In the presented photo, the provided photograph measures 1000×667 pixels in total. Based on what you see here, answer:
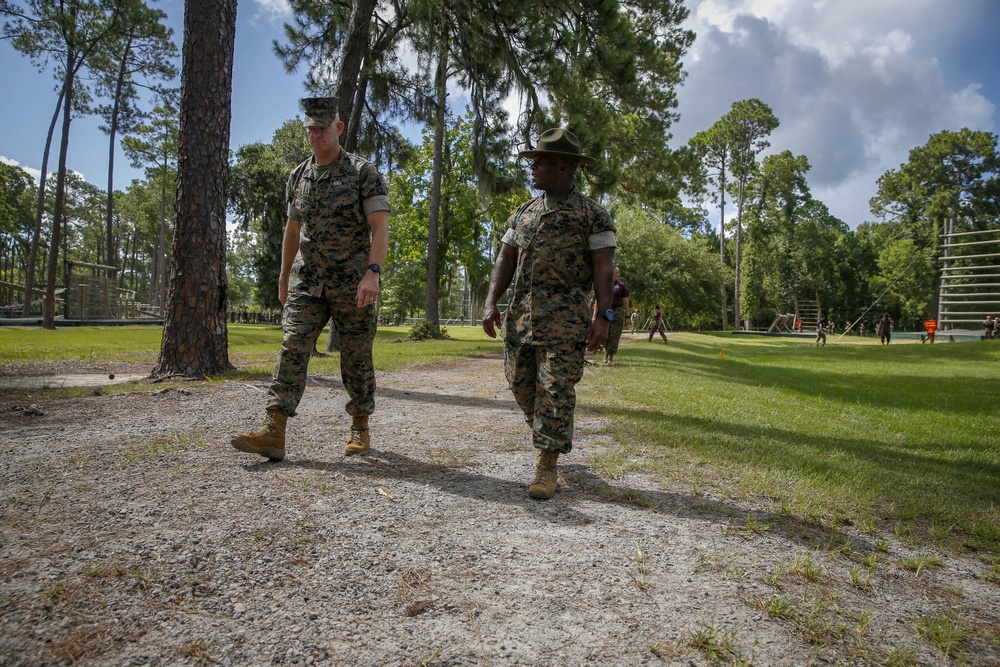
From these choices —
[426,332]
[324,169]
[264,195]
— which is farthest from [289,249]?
[264,195]

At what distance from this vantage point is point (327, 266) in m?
3.81

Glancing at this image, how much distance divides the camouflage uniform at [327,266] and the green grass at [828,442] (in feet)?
7.77

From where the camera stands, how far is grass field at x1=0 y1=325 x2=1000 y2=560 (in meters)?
3.25

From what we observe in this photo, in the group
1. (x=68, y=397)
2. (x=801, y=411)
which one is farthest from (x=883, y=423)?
(x=68, y=397)

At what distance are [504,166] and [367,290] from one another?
12.4 m

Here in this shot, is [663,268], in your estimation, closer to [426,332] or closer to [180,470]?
[426,332]

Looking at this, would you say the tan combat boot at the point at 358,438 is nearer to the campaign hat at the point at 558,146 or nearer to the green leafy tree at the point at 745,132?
the campaign hat at the point at 558,146

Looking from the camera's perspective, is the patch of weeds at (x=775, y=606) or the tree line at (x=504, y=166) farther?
the tree line at (x=504, y=166)

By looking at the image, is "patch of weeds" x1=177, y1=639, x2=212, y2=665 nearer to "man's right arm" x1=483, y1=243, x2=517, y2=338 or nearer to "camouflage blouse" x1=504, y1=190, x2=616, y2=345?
"camouflage blouse" x1=504, y1=190, x2=616, y2=345

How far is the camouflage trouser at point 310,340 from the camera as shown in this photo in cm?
377

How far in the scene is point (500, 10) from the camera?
36.7 feet

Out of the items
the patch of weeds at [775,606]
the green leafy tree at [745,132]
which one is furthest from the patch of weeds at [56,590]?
the green leafy tree at [745,132]

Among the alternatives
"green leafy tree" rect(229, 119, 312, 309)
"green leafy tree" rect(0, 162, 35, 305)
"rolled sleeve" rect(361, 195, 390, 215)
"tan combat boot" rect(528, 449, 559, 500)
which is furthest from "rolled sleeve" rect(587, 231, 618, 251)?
"green leafy tree" rect(0, 162, 35, 305)

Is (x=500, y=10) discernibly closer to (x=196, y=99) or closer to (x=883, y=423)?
(x=196, y=99)
